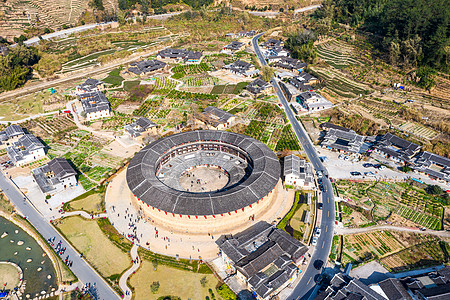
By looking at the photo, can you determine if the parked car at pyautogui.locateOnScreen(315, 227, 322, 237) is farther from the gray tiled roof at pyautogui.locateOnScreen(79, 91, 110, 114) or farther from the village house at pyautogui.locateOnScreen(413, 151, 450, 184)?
the gray tiled roof at pyautogui.locateOnScreen(79, 91, 110, 114)

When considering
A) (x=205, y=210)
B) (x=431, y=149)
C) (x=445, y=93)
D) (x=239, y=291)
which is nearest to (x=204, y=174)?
(x=205, y=210)

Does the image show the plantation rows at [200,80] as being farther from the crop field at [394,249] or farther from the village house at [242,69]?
the crop field at [394,249]

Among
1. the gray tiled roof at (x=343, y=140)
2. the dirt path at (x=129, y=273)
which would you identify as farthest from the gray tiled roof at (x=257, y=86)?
the dirt path at (x=129, y=273)

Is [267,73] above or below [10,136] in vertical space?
above

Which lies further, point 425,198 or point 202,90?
point 202,90

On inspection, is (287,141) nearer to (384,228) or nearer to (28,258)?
(384,228)

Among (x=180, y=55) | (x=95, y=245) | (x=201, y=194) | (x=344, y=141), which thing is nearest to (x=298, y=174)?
(x=344, y=141)

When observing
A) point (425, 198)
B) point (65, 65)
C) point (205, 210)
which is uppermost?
point (65, 65)

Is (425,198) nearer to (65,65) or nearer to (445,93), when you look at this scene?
(445,93)
